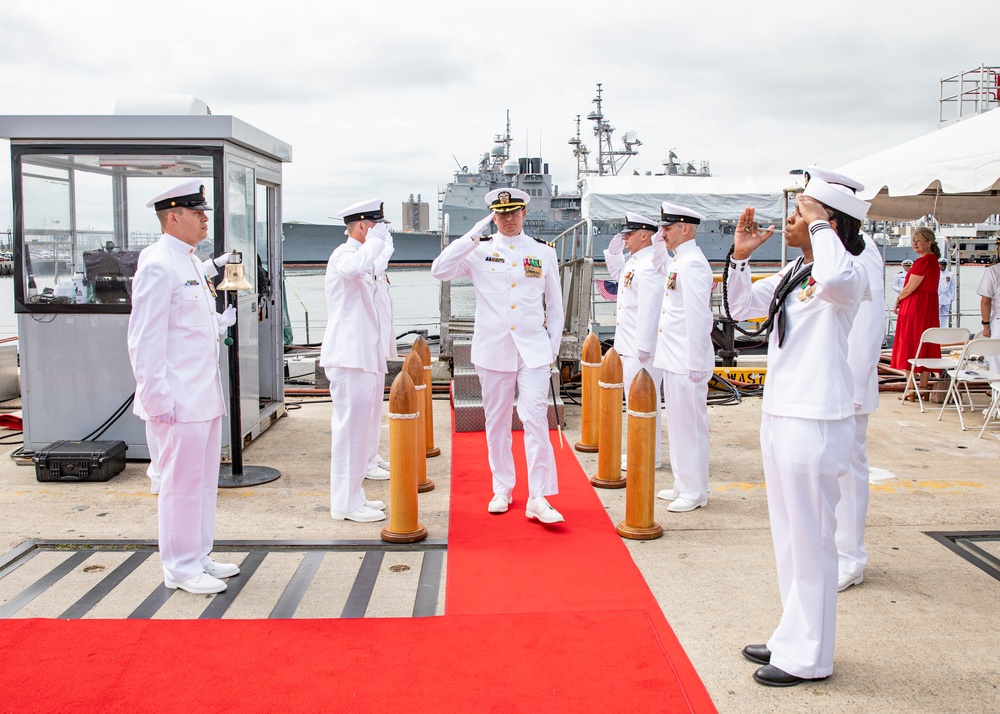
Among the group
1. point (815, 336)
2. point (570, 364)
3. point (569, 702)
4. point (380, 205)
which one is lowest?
point (569, 702)

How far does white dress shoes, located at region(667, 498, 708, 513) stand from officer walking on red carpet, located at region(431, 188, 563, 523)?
86cm

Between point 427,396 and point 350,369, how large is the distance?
1.63 metres

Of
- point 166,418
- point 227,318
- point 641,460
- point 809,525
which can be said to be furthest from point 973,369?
point 166,418

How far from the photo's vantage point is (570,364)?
1073 cm

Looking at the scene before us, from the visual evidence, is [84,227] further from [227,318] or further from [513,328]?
[513,328]

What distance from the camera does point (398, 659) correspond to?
349cm

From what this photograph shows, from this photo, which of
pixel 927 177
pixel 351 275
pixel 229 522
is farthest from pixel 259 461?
pixel 927 177

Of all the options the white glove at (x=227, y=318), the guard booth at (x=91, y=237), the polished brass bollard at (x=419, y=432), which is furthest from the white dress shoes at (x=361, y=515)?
the guard booth at (x=91, y=237)

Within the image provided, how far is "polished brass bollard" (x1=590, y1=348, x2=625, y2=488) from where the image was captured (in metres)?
6.25

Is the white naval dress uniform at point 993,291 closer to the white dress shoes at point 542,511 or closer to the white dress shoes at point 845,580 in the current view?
the white dress shoes at point 845,580

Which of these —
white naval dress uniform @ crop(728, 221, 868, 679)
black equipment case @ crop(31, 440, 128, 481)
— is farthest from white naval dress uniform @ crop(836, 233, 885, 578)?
black equipment case @ crop(31, 440, 128, 481)

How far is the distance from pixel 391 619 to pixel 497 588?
65 centimetres

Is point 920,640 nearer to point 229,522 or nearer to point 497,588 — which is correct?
point 497,588

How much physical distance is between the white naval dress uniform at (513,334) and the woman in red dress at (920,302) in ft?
19.0
